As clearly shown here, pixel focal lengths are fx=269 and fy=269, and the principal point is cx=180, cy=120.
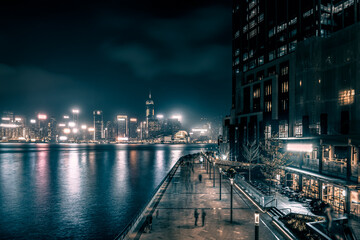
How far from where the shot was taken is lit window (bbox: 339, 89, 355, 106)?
3500cm

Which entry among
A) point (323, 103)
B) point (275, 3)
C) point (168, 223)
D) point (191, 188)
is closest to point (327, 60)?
point (323, 103)

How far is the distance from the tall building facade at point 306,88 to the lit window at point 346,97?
132mm

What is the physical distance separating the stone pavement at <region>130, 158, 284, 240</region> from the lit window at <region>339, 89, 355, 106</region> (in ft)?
64.1

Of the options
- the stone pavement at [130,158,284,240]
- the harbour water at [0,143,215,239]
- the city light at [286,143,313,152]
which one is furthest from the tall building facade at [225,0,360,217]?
the harbour water at [0,143,215,239]

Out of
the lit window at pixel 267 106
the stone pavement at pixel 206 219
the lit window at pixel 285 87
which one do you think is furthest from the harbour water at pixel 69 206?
the lit window at pixel 285 87

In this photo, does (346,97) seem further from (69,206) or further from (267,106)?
(69,206)

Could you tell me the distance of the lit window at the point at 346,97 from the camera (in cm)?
3500

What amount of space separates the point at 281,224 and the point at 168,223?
9.09 metres

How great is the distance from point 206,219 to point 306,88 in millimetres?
32394

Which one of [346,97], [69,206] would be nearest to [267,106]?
[346,97]

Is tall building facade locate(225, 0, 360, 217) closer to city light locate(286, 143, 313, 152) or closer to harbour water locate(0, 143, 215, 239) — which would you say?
city light locate(286, 143, 313, 152)

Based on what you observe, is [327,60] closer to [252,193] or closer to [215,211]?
[252,193]

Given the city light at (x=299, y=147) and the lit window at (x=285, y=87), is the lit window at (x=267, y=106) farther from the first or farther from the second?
the city light at (x=299, y=147)

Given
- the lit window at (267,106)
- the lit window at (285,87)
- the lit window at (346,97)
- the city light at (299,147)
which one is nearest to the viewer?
the city light at (299,147)
